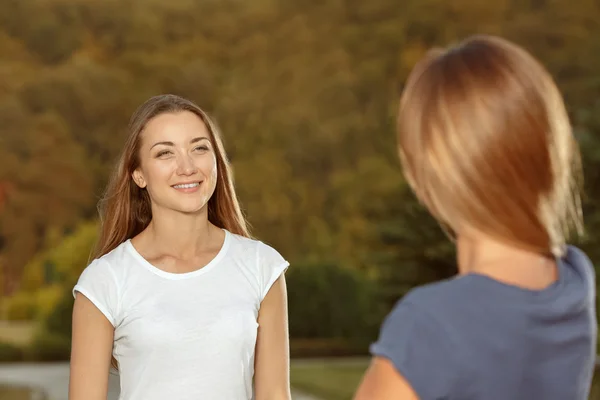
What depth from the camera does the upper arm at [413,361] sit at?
1299 mm

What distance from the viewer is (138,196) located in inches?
112

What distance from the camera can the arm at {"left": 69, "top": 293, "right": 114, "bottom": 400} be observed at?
244 cm

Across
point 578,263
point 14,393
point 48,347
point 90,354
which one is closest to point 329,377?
point 14,393

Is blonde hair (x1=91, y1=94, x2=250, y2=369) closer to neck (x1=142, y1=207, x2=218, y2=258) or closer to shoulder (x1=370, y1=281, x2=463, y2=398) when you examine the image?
neck (x1=142, y1=207, x2=218, y2=258)

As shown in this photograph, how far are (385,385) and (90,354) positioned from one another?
1.31 m

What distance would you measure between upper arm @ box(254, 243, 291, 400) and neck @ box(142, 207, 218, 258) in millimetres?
196

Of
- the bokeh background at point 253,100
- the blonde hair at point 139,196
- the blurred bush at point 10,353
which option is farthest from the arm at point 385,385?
the blurred bush at point 10,353

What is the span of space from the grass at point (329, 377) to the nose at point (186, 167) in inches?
496

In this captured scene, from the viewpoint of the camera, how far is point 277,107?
80.9ft

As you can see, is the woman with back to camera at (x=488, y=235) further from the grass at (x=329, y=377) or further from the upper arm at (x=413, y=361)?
the grass at (x=329, y=377)

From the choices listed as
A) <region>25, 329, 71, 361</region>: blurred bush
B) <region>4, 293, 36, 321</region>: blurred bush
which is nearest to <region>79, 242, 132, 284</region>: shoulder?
<region>25, 329, 71, 361</region>: blurred bush

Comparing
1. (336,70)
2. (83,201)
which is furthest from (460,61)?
(336,70)

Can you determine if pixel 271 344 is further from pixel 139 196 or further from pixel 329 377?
pixel 329 377

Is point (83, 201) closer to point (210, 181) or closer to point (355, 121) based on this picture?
point (355, 121)
